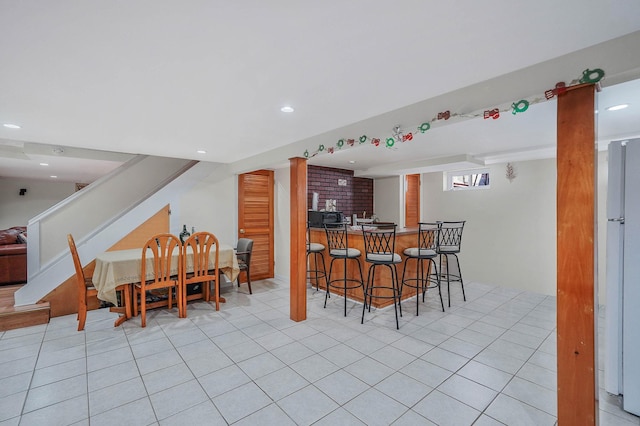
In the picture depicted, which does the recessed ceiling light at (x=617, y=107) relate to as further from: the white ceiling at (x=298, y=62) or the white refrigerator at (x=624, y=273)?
the white refrigerator at (x=624, y=273)

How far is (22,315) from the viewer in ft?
10.9

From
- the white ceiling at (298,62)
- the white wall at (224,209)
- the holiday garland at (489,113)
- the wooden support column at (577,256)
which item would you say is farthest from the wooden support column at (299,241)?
the wooden support column at (577,256)

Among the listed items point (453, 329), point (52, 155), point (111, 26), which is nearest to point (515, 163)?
point (453, 329)

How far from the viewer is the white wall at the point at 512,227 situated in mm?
4738

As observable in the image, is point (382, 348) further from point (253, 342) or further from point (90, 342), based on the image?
point (90, 342)

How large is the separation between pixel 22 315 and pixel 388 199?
6097 mm

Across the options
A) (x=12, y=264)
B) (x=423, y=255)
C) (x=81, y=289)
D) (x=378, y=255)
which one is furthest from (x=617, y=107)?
(x=12, y=264)

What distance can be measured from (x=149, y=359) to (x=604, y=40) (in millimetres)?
3823

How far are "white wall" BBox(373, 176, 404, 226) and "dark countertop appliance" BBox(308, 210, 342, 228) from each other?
1.85m

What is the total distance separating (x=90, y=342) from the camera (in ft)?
9.69

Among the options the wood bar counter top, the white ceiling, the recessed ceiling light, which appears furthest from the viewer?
the wood bar counter top

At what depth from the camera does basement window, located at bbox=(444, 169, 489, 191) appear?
555cm

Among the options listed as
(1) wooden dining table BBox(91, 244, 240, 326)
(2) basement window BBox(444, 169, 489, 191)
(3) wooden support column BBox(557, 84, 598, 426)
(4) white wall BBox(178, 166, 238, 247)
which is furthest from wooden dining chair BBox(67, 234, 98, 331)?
(2) basement window BBox(444, 169, 489, 191)

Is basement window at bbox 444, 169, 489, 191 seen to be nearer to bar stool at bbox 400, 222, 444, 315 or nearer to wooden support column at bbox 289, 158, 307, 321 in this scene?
bar stool at bbox 400, 222, 444, 315
